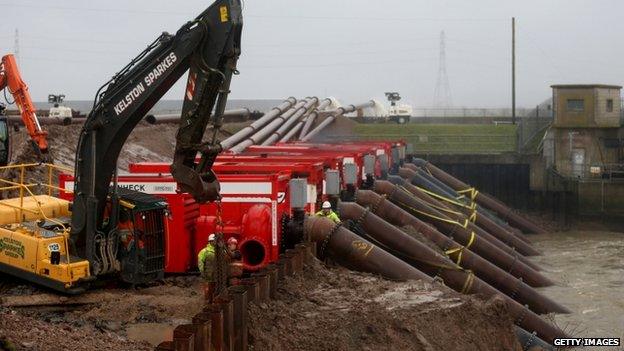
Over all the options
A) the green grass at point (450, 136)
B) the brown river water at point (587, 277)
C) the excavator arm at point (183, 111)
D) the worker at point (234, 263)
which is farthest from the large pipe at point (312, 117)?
the excavator arm at point (183, 111)

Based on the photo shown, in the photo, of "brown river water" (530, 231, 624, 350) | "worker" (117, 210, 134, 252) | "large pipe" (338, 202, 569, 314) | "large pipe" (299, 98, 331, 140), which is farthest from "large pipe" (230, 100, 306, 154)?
"worker" (117, 210, 134, 252)

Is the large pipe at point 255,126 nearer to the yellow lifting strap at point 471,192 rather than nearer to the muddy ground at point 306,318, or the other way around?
the yellow lifting strap at point 471,192

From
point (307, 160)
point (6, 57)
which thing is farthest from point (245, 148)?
point (6, 57)

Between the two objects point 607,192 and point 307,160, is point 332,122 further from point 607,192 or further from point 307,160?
point 307,160

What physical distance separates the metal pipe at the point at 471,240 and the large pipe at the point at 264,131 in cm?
520

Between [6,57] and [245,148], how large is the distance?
32.8 feet

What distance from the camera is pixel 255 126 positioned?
122 feet

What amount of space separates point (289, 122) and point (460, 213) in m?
12.3

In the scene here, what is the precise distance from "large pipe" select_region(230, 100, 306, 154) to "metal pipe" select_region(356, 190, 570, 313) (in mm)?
6324

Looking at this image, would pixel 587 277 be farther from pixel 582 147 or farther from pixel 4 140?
pixel 4 140

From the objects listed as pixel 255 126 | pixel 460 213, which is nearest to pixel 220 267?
pixel 460 213

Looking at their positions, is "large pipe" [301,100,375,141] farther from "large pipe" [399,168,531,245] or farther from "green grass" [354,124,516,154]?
"large pipe" [399,168,531,245]

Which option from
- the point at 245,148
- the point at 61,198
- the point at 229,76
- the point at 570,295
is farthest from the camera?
the point at 245,148

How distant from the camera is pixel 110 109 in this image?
14375 mm
